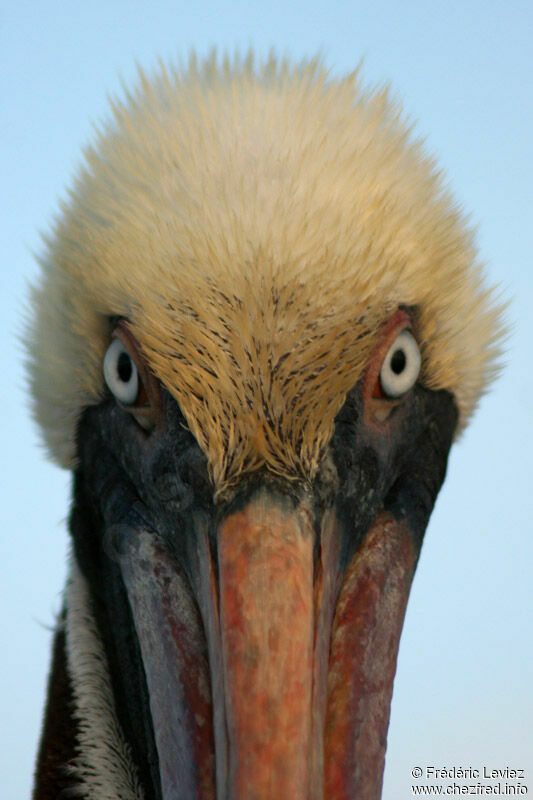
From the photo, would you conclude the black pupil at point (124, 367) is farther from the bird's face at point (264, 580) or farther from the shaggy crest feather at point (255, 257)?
the shaggy crest feather at point (255, 257)

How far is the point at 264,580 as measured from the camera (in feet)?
7.38

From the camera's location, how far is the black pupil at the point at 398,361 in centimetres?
277

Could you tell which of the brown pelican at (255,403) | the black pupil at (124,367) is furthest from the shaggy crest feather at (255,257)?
the black pupil at (124,367)

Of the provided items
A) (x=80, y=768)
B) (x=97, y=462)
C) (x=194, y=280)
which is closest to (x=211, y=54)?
(x=194, y=280)

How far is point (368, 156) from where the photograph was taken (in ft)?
9.29

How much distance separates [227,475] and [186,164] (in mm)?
903

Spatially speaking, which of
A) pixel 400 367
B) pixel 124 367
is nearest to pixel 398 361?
pixel 400 367

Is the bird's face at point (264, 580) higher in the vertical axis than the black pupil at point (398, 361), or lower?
lower

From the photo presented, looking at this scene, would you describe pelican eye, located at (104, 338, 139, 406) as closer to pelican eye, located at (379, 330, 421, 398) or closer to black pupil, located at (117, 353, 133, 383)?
black pupil, located at (117, 353, 133, 383)

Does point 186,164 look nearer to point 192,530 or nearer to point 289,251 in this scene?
point 289,251

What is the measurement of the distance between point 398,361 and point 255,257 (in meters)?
0.58

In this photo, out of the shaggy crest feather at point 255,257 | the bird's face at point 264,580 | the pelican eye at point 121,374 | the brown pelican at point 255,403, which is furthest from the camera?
the pelican eye at point 121,374

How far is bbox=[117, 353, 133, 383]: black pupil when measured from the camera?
2764 millimetres

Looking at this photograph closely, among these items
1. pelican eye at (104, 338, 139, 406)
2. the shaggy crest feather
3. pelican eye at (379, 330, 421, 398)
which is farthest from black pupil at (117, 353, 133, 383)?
pelican eye at (379, 330, 421, 398)
